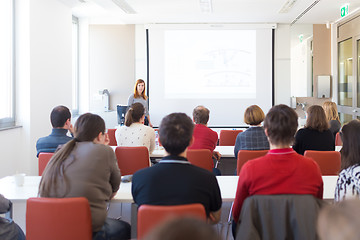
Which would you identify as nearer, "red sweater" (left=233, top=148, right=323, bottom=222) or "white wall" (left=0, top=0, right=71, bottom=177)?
"red sweater" (left=233, top=148, right=323, bottom=222)

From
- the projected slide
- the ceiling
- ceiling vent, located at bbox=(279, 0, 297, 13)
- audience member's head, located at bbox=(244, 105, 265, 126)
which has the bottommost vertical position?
audience member's head, located at bbox=(244, 105, 265, 126)

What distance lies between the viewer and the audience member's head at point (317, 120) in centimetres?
403

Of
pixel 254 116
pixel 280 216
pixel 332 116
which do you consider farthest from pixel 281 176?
pixel 332 116

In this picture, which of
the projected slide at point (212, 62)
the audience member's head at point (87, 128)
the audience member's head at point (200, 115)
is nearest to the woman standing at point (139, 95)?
the projected slide at point (212, 62)

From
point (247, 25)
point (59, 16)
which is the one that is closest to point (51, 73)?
point (59, 16)

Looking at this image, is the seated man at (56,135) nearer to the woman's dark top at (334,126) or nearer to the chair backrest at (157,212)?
the chair backrest at (157,212)

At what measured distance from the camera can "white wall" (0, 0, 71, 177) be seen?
579 centimetres

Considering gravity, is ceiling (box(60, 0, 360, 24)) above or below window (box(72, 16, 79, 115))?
above

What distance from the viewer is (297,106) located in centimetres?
941

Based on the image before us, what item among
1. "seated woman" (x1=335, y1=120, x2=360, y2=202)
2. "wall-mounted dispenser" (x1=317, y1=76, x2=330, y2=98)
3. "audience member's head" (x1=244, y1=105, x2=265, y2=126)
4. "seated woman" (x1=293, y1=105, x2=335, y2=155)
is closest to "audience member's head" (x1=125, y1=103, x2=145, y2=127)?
"audience member's head" (x1=244, y1=105, x2=265, y2=126)

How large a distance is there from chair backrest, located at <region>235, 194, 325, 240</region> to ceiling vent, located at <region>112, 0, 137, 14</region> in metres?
5.97

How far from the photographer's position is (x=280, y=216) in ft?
6.55

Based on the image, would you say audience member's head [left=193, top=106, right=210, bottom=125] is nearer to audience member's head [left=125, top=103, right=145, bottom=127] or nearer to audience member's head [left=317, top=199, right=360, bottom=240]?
audience member's head [left=125, top=103, right=145, bottom=127]

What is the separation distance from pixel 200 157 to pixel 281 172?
1868mm
